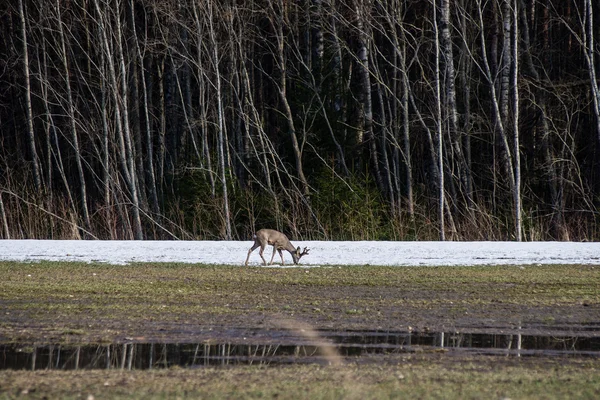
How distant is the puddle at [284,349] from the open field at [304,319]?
0.13m

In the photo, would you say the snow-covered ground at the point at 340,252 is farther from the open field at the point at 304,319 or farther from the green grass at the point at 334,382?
the green grass at the point at 334,382

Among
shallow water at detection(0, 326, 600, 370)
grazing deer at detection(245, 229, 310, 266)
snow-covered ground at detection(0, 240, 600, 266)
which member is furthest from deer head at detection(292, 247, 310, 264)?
shallow water at detection(0, 326, 600, 370)

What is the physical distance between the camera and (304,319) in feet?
36.9

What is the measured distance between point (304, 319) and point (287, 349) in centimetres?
210

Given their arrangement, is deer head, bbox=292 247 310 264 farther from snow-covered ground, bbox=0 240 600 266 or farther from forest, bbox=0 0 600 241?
forest, bbox=0 0 600 241

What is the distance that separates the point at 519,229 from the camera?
25.9m

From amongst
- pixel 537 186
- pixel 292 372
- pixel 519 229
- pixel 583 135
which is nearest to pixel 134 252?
pixel 519 229

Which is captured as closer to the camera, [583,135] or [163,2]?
[163,2]

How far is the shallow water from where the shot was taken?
27.4 feet

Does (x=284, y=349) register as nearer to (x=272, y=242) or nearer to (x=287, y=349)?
(x=287, y=349)

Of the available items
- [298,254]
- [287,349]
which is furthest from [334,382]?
[298,254]

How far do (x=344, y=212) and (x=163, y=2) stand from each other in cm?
1129

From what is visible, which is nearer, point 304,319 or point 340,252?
point 304,319

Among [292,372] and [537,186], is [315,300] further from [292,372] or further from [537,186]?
[537,186]
